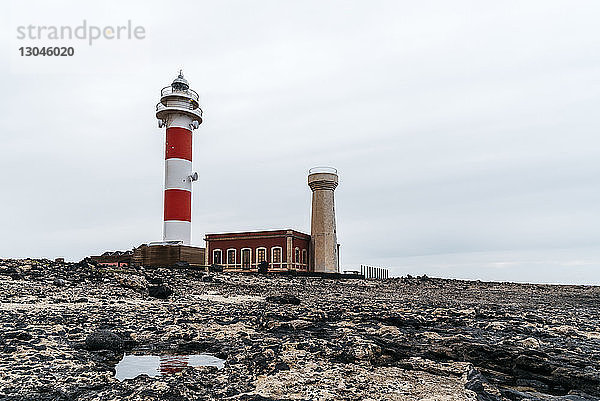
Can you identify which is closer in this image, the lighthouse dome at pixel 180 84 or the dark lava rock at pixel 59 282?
the dark lava rock at pixel 59 282

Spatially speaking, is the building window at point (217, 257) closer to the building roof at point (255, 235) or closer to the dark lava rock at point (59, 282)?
the building roof at point (255, 235)

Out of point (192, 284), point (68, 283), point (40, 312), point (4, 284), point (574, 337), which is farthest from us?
point (192, 284)

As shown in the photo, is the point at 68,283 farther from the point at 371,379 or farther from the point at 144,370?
the point at 371,379

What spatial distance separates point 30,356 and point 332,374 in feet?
10.8

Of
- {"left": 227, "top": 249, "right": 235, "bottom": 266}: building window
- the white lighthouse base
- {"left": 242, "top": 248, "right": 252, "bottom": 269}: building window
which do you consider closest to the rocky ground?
the white lighthouse base

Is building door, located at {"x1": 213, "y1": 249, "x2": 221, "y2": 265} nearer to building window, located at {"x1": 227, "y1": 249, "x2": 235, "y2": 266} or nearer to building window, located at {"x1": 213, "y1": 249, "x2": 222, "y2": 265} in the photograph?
building window, located at {"x1": 213, "y1": 249, "x2": 222, "y2": 265}

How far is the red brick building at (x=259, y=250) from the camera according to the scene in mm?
32250

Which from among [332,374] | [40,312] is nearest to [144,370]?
[332,374]

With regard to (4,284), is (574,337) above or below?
below

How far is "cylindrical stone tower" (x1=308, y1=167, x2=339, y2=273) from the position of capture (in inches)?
1342

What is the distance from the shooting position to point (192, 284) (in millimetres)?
14141

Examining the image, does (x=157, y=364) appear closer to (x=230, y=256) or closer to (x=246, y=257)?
(x=246, y=257)

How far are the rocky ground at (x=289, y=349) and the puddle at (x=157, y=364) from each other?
13 cm

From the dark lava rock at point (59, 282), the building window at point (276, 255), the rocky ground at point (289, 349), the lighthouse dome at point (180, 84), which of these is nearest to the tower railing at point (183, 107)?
the lighthouse dome at point (180, 84)
